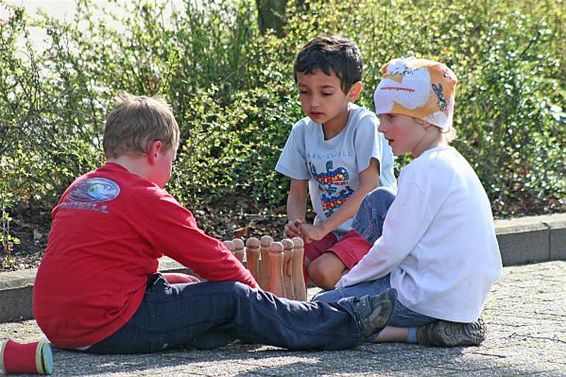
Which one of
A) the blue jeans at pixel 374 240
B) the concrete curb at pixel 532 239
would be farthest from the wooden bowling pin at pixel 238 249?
the concrete curb at pixel 532 239

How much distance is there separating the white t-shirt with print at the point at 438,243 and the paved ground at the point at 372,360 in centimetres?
20

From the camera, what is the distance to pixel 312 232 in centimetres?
611

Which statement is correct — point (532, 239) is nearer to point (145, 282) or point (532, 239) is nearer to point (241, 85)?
point (241, 85)

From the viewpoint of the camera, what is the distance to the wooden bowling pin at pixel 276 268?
18.6 feet

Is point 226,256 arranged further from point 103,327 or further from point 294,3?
point 294,3

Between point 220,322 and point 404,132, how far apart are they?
114 centimetres

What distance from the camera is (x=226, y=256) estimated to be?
4914 mm

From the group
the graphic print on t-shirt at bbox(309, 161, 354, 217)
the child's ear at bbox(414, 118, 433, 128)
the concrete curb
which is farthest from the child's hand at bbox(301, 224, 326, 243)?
the concrete curb

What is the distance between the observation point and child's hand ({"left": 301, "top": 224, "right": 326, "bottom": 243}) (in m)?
6.11

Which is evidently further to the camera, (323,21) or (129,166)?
(323,21)

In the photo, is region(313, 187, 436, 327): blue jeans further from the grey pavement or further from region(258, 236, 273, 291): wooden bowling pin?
region(258, 236, 273, 291): wooden bowling pin

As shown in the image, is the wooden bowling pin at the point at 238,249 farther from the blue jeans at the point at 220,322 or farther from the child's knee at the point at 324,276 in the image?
the blue jeans at the point at 220,322

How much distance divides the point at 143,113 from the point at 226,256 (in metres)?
0.67

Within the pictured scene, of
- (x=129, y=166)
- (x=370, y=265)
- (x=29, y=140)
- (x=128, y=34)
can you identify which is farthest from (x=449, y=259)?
(x=128, y=34)
